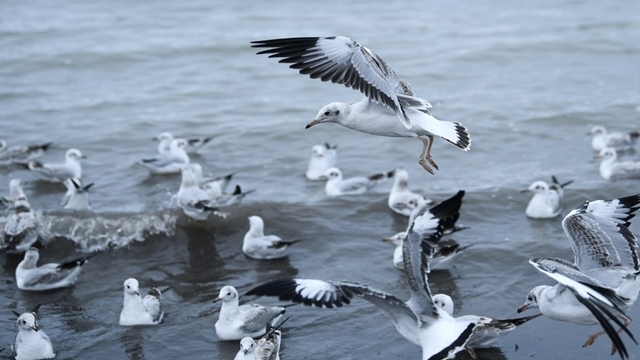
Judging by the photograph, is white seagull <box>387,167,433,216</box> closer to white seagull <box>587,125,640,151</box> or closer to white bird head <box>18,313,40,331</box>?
white seagull <box>587,125,640,151</box>

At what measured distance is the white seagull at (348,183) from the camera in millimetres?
11992

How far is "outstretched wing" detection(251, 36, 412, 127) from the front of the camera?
705 cm

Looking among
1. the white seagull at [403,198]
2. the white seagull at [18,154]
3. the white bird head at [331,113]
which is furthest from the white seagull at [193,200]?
the white bird head at [331,113]

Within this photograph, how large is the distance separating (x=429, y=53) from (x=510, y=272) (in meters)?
12.1

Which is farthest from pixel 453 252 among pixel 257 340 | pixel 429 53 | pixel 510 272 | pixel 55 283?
pixel 429 53

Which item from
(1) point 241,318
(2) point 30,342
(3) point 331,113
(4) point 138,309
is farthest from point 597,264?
(2) point 30,342

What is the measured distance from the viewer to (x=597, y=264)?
699 cm

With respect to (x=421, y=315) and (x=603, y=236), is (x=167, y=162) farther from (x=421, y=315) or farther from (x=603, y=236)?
(x=603, y=236)

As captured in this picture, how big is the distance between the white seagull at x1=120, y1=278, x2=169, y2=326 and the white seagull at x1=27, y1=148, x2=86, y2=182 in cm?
483

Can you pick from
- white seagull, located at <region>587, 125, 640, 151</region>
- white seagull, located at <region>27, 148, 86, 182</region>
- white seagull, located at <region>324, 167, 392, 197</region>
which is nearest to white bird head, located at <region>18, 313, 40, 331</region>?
white seagull, located at <region>324, 167, 392, 197</region>

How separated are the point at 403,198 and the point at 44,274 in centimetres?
444

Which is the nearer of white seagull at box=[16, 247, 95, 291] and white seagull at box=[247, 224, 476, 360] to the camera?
white seagull at box=[247, 224, 476, 360]

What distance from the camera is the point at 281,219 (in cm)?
1120

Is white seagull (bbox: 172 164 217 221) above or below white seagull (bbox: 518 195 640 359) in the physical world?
below
